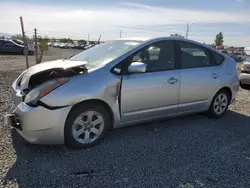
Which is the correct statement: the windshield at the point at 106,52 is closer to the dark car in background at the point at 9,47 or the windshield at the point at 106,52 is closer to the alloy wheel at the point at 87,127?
the alloy wheel at the point at 87,127

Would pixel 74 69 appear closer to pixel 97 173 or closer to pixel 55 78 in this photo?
pixel 55 78

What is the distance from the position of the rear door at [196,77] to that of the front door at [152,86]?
19 cm

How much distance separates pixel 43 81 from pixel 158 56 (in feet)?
6.11

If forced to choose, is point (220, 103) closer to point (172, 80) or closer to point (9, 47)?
point (172, 80)

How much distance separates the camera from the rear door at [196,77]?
4676 mm

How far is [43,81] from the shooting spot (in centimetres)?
370

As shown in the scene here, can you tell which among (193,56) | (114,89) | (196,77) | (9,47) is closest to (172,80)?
(196,77)

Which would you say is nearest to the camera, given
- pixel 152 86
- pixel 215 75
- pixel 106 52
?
pixel 152 86

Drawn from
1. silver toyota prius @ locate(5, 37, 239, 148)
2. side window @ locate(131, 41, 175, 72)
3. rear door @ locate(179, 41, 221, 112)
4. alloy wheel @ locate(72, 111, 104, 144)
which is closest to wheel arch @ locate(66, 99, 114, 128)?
silver toyota prius @ locate(5, 37, 239, 148)

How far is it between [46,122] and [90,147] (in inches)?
29.2

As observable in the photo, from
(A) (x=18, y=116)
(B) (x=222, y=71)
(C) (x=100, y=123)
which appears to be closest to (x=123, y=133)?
(C) (x=100, y=123)

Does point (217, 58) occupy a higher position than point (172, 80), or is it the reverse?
point (217, 58)

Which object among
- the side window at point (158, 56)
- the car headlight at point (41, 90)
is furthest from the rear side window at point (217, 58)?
the car headlight at point (41, 90)

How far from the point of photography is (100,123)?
3.87 meters
